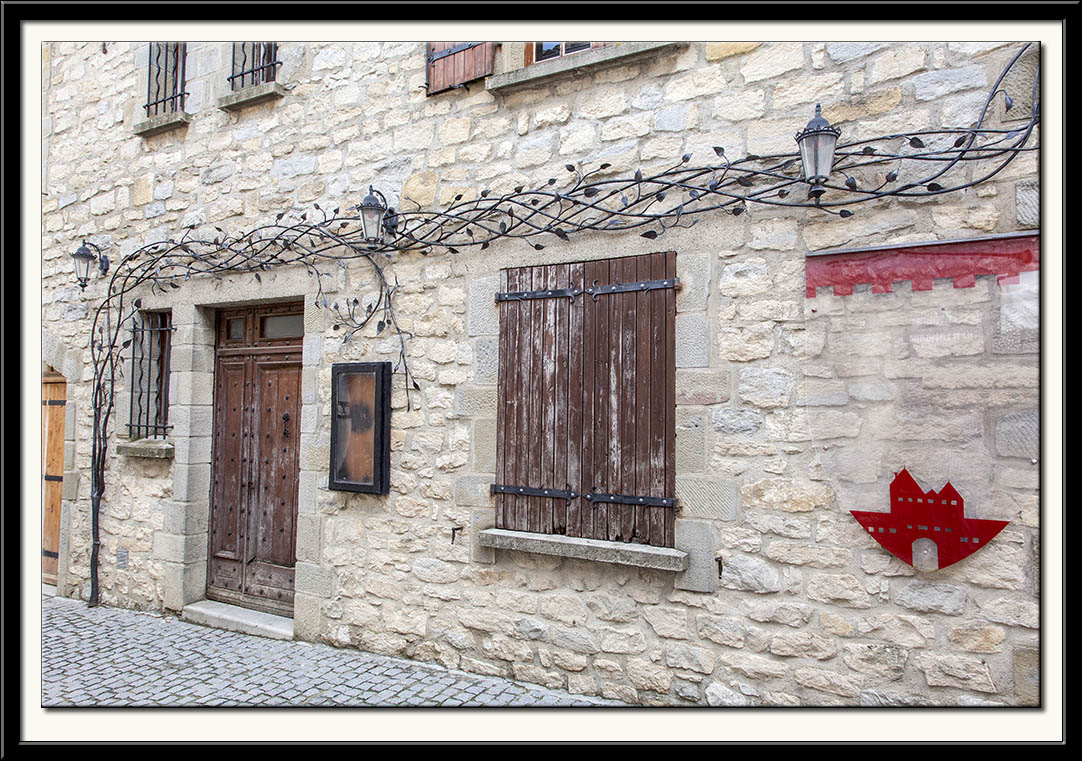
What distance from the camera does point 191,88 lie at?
17.1ft

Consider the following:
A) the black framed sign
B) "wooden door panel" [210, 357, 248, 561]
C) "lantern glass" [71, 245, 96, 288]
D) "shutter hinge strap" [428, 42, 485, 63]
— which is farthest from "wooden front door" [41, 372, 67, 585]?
"shutter hinge strap" [428, 42, 485, 63]

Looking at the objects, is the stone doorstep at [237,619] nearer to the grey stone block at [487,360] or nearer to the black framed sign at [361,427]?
the black framed sign at [361,427]

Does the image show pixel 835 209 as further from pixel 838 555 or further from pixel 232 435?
pixel 232 435

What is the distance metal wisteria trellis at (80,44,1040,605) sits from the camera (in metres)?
2.97

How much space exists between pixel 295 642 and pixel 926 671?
340 cm

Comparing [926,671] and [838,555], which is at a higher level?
[838,555]

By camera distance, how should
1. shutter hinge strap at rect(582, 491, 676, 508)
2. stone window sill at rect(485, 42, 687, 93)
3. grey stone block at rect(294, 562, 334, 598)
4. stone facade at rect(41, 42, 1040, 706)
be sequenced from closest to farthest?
stone facade at rect(41, 42, 1040, 706), shutter hinge strap at rect(582, 491, 676, 508), stone window sill at rect(485, 42, 687, 93), grey stone block at rect(294, 562, 334, 598)

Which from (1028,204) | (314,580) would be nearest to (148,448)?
(314,580)

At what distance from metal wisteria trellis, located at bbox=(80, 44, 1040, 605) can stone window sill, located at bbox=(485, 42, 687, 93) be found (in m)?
0.51

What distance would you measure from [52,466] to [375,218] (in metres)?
4.10

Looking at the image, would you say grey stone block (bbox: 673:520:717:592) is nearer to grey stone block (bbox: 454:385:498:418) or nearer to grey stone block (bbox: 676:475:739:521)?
grey stone block (bbox: 676:475:739:521)
